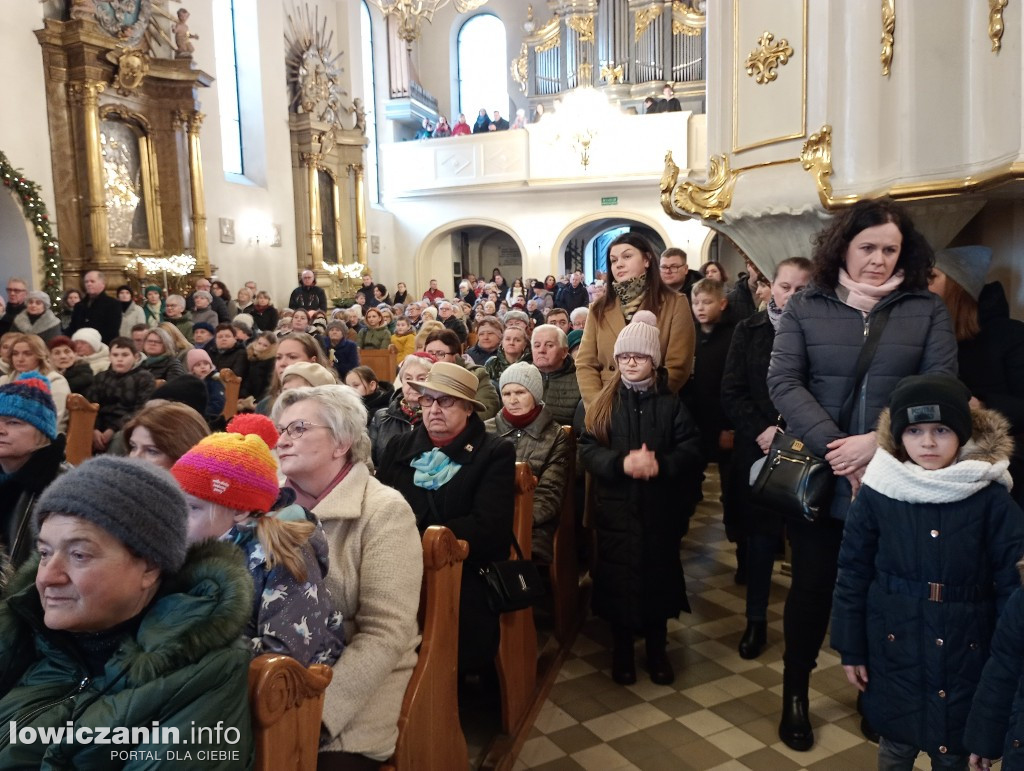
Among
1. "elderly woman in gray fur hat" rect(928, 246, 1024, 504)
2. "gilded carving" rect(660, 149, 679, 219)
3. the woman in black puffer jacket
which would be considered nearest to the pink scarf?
"elderly woman in gray fur hat" rect(928, 246, 1024, 504)

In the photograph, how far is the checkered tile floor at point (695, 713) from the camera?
2.56 meters

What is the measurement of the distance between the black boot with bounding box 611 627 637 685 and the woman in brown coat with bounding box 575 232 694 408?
3.08 feet

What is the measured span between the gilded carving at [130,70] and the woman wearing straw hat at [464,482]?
9334 millimetres

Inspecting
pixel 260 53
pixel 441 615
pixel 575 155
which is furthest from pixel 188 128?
pixel 441 615

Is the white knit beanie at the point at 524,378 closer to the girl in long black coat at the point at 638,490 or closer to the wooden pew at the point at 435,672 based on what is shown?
the girl in long black coat at the point at 638,490

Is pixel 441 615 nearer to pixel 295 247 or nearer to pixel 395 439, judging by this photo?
pixel 395 439

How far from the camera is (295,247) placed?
581 inches

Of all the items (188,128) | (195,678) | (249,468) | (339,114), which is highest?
(339,114)

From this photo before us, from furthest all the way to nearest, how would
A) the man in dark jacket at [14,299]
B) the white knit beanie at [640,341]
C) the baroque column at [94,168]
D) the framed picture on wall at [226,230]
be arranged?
the framed picture on wall at [226,230] → the baroque column at [94,168] → the man in dark jacket at [14,299] → the white knit beanie at [640,341]

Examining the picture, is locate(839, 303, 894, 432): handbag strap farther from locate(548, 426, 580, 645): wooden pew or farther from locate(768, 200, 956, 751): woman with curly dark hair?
locate(548, 426, 580, 645): wooden pew

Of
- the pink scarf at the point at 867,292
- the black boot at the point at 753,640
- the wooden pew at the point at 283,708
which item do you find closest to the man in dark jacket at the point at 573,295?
the black boot at the point at 753,640

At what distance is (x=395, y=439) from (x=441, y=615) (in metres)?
0.93

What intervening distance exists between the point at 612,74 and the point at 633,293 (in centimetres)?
1489

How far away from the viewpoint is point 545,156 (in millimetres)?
16391
